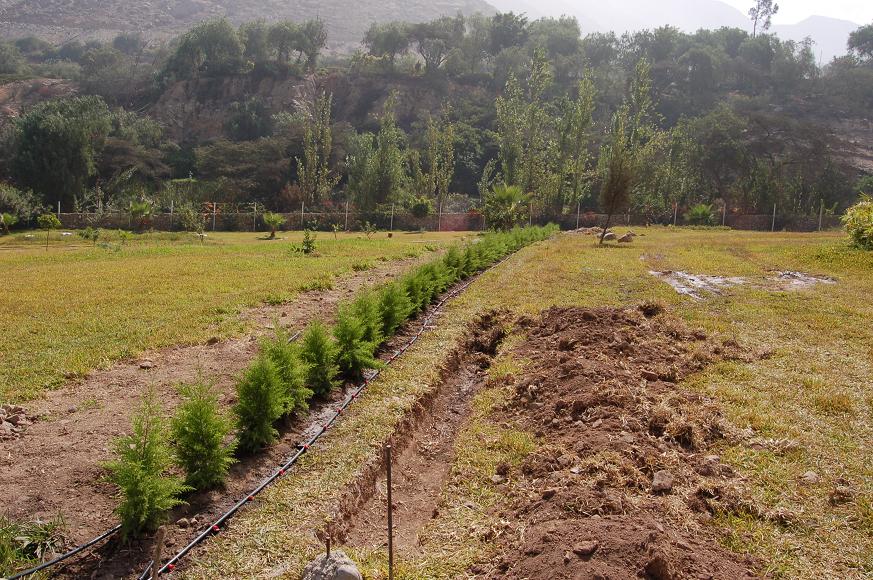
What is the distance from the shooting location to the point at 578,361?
7355 mm

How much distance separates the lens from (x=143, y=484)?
394 centimetres

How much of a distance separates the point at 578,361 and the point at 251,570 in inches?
181

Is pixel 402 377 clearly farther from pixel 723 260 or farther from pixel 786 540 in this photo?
pixel 723 260

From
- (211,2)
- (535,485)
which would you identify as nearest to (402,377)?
(535,485)

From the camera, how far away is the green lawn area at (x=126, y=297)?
7.75m

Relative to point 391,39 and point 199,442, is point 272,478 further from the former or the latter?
point 391,39

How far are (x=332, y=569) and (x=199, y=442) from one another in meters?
1.66

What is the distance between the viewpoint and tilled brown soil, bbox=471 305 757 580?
140 inches

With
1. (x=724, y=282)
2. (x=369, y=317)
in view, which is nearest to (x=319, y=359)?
(x=369, y=317)

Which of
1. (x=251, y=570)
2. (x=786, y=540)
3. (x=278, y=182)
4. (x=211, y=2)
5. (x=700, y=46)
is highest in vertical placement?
(x=211, y=2)

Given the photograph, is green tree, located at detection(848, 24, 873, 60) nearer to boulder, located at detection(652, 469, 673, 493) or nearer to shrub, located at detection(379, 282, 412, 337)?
shrub, located at detection(379, 282, 412, 337)

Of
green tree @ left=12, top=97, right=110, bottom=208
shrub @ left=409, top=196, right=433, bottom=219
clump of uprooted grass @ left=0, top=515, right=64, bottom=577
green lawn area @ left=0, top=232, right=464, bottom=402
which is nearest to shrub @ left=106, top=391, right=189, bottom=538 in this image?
clump of uprooted grass @ left=0, top=515, right=64, bottom=577

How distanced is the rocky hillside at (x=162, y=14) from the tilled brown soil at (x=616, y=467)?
141878 mm

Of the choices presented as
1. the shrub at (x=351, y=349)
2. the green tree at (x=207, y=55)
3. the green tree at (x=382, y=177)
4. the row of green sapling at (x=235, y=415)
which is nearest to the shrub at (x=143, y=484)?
the row of green sapling at (x=235, y=415)
